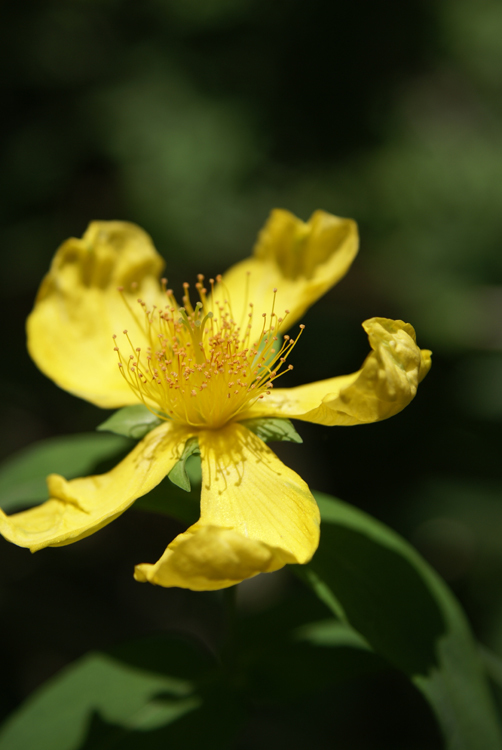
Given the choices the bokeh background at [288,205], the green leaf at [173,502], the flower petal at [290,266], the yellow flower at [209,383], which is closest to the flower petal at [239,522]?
the yellow flower at [209,383]

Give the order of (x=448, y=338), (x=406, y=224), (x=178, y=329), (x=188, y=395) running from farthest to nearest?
(x=406, y=224) → (x=448, y=338) → (x=178, y=329) → (x=188, y=395)

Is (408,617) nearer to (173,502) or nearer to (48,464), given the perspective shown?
(173,502)

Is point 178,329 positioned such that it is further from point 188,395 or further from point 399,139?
point 399,139

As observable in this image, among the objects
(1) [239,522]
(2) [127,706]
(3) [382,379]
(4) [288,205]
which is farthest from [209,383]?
Answer: (4) [288,205]

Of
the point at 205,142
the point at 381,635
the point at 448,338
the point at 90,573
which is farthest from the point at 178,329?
the point at 205,142

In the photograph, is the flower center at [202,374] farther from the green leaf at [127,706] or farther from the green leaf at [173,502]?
the green leaf at [127,706]

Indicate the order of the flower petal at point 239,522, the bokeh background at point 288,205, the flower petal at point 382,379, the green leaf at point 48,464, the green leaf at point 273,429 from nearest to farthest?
the flower petal at point 239,522
the flower petal at point 382,379
the green leaf at point 273,429
the green leaf at point 48,464
the bokeh background at point 288,205

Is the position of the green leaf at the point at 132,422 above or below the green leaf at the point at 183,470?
below
